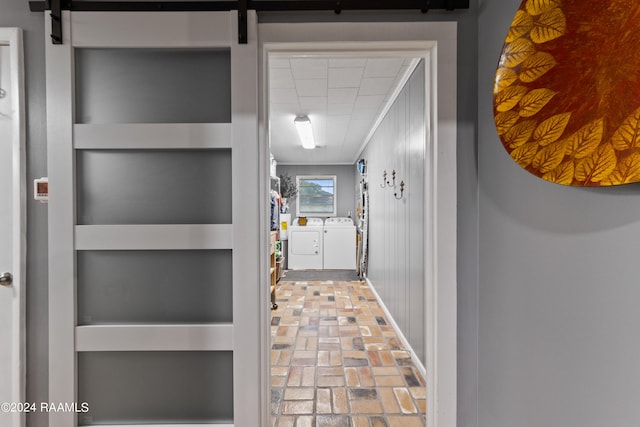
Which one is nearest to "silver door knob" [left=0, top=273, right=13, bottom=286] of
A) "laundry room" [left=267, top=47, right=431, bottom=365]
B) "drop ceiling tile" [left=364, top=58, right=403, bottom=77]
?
"laundry room" [left=267, top=47, right=431, bottom=365]

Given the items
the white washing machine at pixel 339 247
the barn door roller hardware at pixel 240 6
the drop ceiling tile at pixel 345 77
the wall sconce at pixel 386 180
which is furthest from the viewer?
the white washing machine at pixel 339 247

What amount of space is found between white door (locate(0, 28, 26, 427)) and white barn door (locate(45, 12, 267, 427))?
0.15m

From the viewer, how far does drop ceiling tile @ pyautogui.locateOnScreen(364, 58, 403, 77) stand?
2.16m

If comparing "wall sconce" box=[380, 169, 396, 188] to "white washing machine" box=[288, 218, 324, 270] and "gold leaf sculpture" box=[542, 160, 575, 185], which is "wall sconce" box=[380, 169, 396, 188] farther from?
"white washing machine" box=[288, 218, 324, 270]

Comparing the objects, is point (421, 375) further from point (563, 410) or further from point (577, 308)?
point (577, 308)

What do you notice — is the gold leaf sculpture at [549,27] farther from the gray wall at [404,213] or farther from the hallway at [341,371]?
the hallway at [341,371]

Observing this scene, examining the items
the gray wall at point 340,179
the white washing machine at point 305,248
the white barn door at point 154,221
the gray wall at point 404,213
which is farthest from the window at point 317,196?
the white barn door at point 154,221

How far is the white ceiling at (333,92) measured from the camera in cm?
219

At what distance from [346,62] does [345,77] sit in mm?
A: 254

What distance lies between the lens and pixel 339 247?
6.03 m

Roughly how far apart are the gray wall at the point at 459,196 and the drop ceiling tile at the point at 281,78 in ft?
3.56

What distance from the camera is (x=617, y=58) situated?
0.65m

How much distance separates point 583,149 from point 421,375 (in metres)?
1.90

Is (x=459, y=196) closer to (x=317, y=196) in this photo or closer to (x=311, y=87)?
(x=311, y=87)
